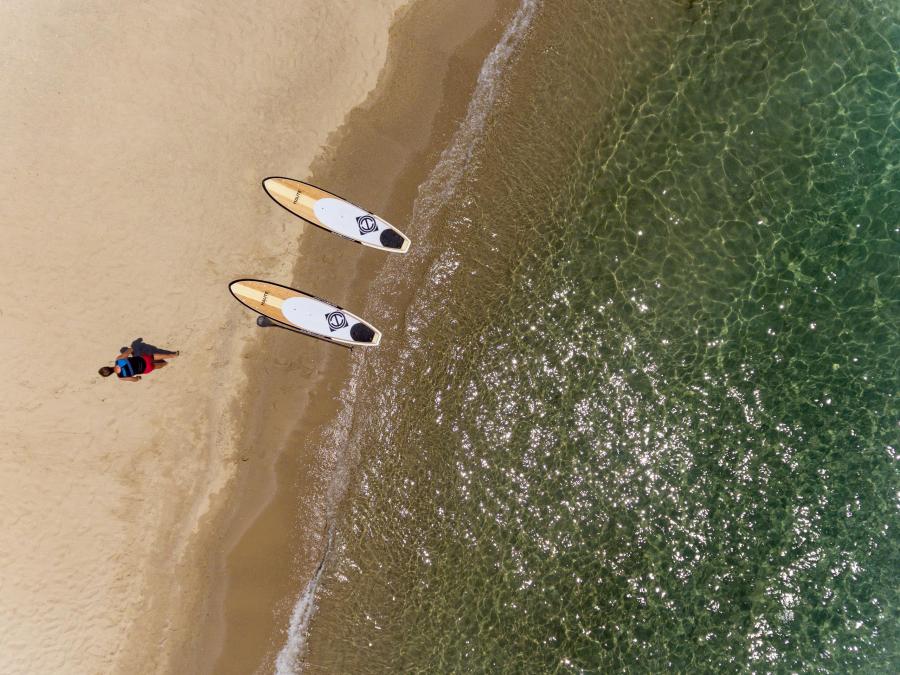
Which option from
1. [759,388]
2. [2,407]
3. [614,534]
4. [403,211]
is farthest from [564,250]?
[2,407]

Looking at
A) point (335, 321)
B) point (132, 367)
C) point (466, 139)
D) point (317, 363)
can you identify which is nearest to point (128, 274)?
point (132, 367)

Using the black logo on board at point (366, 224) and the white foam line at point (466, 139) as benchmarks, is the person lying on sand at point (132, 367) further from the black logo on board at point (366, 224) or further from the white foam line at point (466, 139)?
the white foam line at point (466, 139)

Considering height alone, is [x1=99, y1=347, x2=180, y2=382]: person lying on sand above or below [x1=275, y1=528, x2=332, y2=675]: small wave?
above

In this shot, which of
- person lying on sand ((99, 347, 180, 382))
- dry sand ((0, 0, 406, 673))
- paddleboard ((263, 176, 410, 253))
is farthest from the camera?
paddleboard ((263, 176, 410, 253))

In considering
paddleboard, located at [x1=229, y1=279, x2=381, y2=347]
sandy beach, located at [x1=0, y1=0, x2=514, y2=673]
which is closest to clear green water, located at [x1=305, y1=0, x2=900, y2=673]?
paddleboard, located at [x1=229, y1=279, x2=381, y2=347]

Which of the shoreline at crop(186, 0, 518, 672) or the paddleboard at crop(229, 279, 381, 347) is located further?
the shoreline at crop(186, 0, 518, 672)

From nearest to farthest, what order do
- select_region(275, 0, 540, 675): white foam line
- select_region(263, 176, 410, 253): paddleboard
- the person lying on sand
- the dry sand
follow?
the person lying on sand, the dry sand, select_region(263, 176, 410, 253): paddleboard, select_region(275, 0, 540, 675): white foam line

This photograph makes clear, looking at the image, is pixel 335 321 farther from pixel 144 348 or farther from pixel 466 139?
pixel 466 139

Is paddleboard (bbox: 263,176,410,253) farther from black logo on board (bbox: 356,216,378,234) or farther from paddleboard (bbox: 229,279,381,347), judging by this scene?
paddleboard (bbox: 229,279,381,347)
